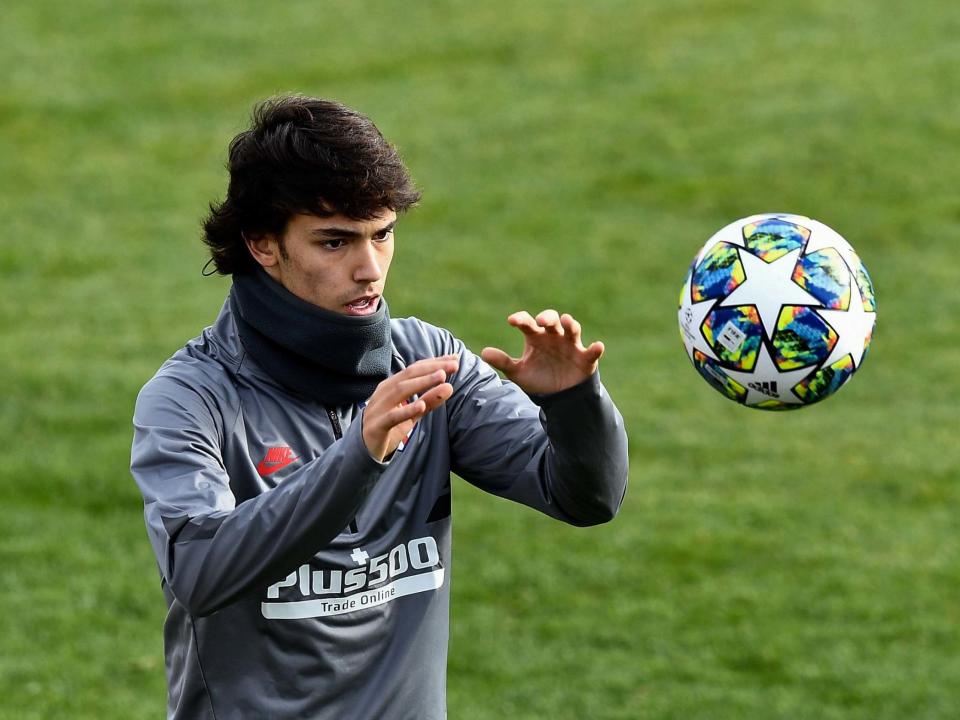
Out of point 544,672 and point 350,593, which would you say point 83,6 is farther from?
point 350,593

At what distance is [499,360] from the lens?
3.96 m

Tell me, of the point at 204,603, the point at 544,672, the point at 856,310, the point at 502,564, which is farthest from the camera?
the point at 502,564

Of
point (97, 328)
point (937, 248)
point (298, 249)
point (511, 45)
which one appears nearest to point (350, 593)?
point (298, 249)

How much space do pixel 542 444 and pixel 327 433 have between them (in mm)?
597

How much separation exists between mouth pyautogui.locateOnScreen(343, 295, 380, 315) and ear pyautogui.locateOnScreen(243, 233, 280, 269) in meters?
0.25

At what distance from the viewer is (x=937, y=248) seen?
1545cm

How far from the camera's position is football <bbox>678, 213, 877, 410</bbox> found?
5.04 metres

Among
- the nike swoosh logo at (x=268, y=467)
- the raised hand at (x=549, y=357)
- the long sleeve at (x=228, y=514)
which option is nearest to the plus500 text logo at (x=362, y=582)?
the nike swoosh logo at (x=268, y=467)

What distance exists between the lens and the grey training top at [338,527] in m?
3.82

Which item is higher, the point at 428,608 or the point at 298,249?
the point at 298,249

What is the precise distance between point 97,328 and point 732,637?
6973 millimetres

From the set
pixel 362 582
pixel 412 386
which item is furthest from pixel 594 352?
pixel 362 582

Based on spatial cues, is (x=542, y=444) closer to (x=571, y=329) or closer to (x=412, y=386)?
(x=571, y=329)

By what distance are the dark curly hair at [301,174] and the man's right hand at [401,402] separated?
726 millimetres
